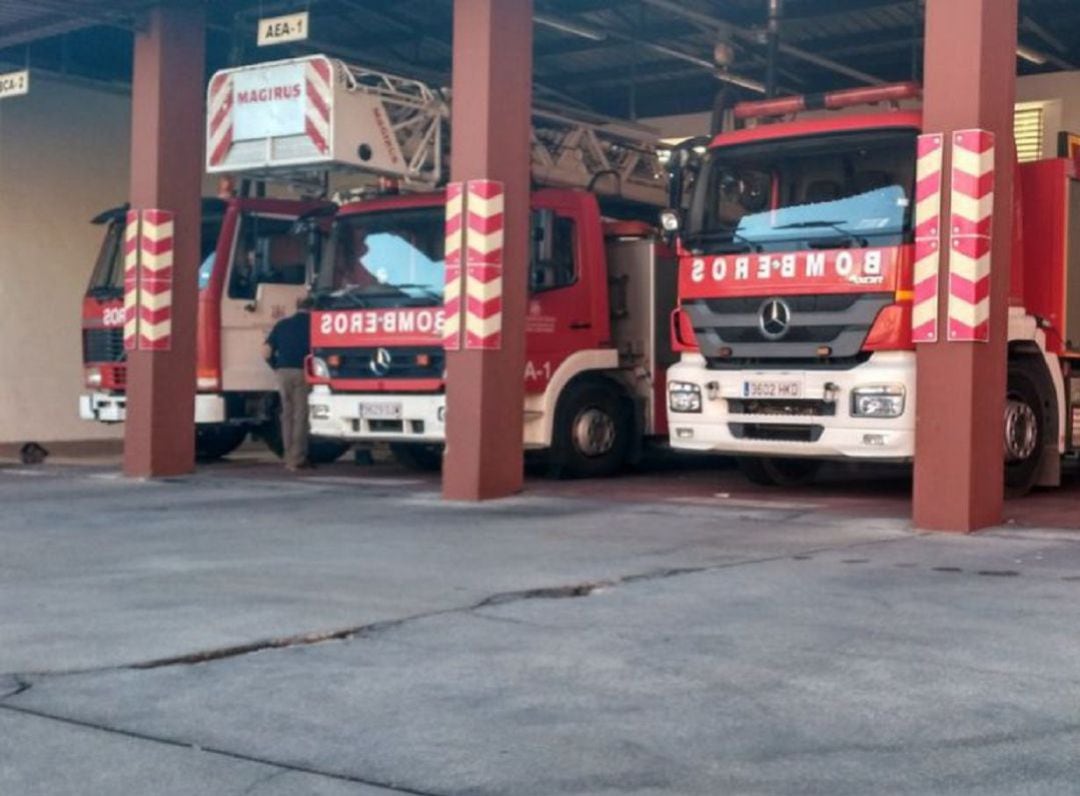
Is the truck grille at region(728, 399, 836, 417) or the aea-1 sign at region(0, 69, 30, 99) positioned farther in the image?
the aea-1 sign at region(0, 69, 30, 99)

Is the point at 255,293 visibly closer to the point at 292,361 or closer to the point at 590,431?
the point at 292,361

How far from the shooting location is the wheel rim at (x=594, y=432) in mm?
15141

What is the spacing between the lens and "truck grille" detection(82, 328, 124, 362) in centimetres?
1708

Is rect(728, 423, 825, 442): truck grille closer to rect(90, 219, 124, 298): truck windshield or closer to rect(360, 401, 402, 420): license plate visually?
rect(360, 401, 402, 420): license plate

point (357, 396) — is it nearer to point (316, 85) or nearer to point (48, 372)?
point (316, 85)

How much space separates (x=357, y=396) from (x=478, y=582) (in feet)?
21.7

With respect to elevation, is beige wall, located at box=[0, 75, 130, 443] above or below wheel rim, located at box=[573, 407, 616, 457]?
above

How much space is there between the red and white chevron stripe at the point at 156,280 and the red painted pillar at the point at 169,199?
17mm

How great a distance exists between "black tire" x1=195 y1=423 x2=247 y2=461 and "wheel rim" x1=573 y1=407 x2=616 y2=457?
15.1 ft

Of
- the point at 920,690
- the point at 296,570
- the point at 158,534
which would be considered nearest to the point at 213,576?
the point at 296,570

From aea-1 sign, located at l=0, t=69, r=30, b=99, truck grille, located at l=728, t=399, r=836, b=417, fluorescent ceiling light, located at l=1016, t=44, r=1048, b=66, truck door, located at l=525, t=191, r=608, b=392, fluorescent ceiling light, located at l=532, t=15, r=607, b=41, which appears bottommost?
truck grille, located at l=728, t=399, r=836, b=417

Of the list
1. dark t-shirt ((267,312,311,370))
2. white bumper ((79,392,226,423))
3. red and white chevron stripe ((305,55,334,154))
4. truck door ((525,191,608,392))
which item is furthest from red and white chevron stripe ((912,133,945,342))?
white bumper ((79,392,226,423))

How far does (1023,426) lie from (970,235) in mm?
2606

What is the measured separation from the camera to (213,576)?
8930mm
